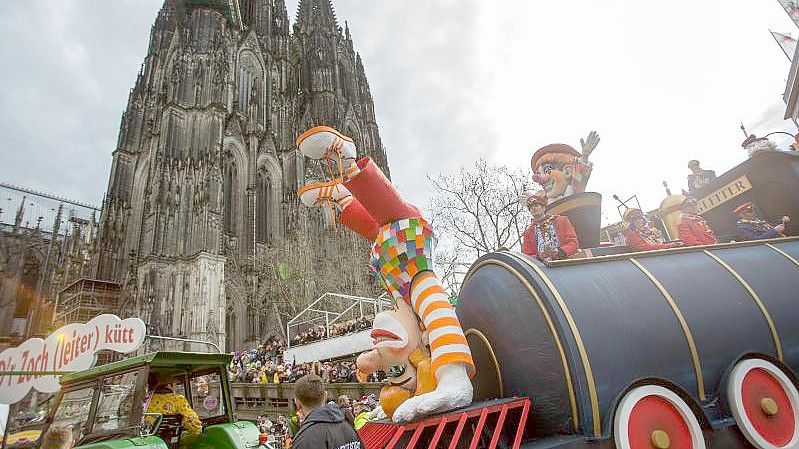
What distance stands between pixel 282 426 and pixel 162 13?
41.6 m

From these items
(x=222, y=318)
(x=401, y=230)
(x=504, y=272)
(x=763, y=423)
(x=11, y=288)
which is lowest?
(x=763, y=423)

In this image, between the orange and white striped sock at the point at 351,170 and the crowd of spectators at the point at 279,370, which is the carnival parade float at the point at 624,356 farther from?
the crowd of spectators at the point at 279,370

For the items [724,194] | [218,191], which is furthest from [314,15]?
[724,194]

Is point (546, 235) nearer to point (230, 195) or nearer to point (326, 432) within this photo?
point (326, 432)

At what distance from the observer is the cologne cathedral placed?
82.2 ft

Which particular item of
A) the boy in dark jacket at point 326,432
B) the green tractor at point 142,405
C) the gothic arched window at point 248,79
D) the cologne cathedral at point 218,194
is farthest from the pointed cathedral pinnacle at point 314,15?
the boy in dark jacket at point 326,432

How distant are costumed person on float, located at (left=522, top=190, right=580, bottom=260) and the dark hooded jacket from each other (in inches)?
73.3

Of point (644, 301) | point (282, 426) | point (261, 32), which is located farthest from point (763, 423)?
point (261, 32)

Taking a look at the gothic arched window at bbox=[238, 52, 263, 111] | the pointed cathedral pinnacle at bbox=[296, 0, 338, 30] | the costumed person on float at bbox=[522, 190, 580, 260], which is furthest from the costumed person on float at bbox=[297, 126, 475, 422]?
the pointed cathedral pinnacle at bbox=[296, 0, 338, 30]

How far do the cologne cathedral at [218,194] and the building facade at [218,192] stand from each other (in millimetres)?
83

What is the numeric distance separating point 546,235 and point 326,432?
2335mm

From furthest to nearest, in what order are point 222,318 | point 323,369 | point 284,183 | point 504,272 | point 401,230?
point 284,183 → point 222,318 → point 323,369 → point 401,230 → point 504,272

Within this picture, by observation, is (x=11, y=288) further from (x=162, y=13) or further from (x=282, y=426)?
(x=282, y=426)

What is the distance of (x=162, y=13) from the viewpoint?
38.6 meters
